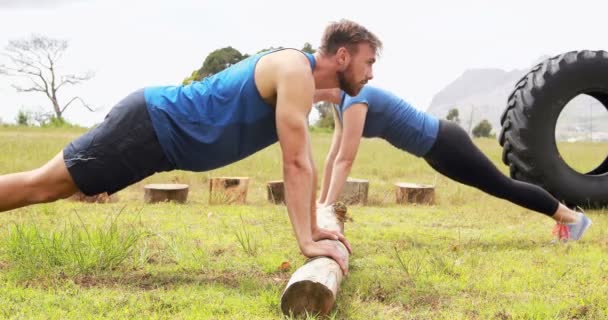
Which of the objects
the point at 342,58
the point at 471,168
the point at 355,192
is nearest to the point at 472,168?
the point at 471,168

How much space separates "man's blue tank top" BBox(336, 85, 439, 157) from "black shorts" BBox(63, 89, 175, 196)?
1.85 m

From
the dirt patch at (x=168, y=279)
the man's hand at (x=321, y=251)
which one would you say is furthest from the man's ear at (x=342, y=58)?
the dirt patch at (x=168, y=279)

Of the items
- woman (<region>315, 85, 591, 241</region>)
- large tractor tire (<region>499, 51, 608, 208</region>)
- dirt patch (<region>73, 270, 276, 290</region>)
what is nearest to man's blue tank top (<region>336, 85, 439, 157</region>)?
woman (<region>315, 85, 591, 241</region>)

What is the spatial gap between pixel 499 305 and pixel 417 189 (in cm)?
494

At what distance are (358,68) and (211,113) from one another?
87 centimetres

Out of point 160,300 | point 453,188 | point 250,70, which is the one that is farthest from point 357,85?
point 453,188

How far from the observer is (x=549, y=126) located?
6.88 metres

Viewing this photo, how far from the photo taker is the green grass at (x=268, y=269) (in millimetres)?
3354

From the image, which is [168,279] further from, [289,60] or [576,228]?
[576,228]

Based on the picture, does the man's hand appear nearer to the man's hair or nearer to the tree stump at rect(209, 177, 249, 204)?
the man's hair

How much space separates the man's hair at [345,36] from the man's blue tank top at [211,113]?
0.40 feet

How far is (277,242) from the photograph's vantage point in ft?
17.0

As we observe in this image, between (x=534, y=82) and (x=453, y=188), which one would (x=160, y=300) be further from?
(x=453, y=188)

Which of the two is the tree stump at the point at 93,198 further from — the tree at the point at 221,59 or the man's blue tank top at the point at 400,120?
the tree at the point at 221,59
